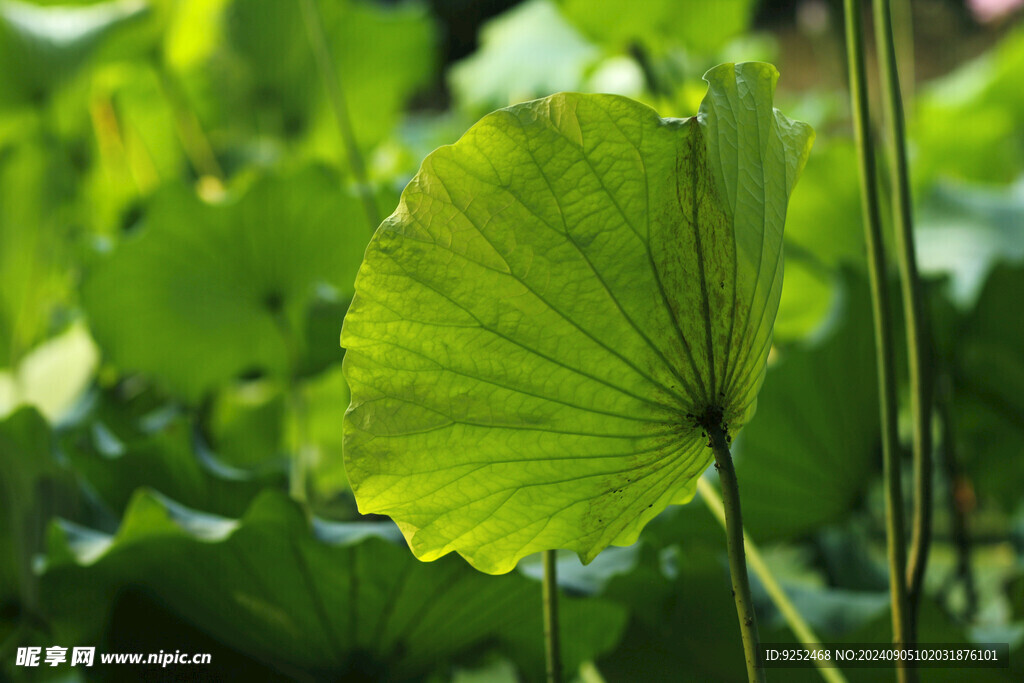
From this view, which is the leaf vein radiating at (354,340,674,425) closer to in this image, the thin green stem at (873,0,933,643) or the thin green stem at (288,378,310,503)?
the thin green stem at (873,0,933,643)

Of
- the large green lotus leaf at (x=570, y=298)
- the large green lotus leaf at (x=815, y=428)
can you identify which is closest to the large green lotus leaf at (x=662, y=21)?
the large green lotus leaf at (x=815, y=428)

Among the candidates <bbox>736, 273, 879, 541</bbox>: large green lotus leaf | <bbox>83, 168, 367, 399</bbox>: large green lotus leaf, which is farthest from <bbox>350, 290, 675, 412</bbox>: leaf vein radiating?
<bbox>83, 168, 367, 399</bbox>: large green lotus leaf

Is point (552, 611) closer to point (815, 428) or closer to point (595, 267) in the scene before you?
point (595, 267)

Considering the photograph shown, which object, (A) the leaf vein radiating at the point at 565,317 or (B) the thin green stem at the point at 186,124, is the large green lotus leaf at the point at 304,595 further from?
(B) the thin green stem at the point at 186,124

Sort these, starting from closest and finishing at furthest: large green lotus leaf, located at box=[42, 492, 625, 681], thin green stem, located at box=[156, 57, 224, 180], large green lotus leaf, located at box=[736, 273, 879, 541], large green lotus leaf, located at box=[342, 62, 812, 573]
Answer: large green lotus leaf, located at box=[342, 62, 812, 573]
large green lotus leaf, located at box=[42, 492, 625, 681]
large green lotus leaf, located at box=[736, 273, 879, 541]
thin green stem, located at box=[156, 57, 224, 180]

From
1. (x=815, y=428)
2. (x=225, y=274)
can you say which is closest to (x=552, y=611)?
(x=815, y=428)

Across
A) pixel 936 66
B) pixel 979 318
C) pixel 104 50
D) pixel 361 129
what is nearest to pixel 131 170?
pixel 361 129
